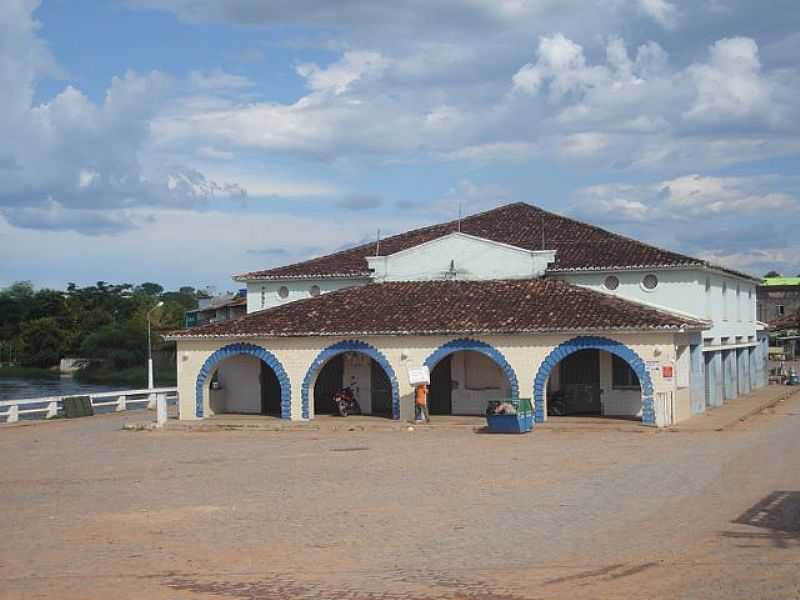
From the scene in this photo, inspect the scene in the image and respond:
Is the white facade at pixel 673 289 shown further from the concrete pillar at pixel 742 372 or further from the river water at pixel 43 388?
the river water at pixel 43 388

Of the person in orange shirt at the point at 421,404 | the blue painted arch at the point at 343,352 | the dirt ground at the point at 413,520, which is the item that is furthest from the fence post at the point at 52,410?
the person in orange shirt at the point at 421,404

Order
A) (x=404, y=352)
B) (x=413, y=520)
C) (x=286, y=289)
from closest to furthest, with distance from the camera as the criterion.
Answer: (x=413, y=520) < (x=404, y=352) < (x=286, y=289)

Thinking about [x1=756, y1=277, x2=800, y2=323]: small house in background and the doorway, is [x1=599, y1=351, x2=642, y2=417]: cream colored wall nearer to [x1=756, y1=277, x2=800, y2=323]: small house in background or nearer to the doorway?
the doorway

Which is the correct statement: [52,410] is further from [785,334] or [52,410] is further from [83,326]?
[83,326]

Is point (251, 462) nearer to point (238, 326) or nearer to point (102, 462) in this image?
point (102, 462)

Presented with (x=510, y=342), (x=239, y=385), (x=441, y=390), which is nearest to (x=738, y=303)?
(x=441, y=390)

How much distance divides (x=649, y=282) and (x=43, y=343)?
70463 millimetres

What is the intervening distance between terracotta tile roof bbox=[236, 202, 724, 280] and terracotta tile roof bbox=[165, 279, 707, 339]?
1918 mm

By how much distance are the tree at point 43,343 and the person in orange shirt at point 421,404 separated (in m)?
67.1

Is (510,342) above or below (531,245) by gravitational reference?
below

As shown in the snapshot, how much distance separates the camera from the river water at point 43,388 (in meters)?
59.9

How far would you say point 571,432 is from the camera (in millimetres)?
25906

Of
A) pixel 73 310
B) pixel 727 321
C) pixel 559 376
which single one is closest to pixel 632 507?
pixel 559 376

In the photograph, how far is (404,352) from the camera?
29.2 meters
